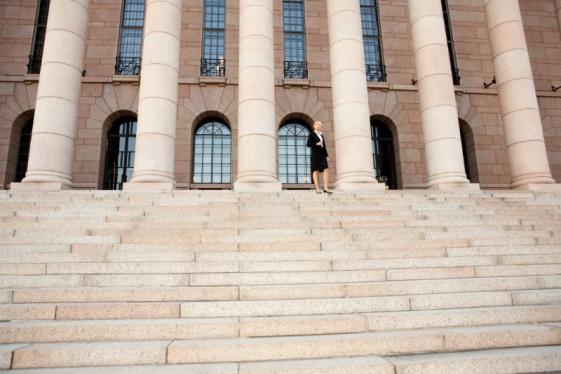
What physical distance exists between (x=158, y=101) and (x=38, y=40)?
12.8 metres

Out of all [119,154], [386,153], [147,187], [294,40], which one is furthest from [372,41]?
[147,187]

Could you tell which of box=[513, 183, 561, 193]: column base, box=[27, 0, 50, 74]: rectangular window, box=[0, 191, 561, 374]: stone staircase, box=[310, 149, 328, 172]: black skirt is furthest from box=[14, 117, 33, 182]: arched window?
box=[513, 183, 561, 193]: column base

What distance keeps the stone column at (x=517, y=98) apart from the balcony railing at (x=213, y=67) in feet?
46.3

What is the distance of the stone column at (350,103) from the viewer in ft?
47.1

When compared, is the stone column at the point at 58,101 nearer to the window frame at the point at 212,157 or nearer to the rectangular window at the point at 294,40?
the window frame at the point at 212,157

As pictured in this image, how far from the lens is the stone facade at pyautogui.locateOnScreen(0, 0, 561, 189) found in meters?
19.9

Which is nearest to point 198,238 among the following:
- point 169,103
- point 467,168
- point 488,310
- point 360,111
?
point 488,310

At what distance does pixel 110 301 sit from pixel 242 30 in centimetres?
1260

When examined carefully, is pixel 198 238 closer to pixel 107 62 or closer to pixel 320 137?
pixel 320 137

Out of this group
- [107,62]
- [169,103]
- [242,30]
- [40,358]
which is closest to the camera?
[40,358]

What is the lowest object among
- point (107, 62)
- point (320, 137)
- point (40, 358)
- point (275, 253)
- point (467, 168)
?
point (40, 358)

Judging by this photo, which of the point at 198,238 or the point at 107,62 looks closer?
the point at 198,238

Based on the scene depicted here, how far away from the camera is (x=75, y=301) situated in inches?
234

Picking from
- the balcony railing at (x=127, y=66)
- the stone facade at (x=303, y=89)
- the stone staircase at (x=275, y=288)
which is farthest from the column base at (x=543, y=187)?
the balcony railing at (x=127, y=66)
